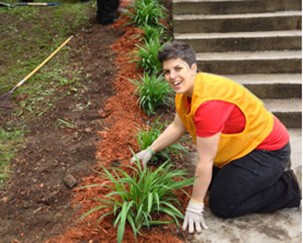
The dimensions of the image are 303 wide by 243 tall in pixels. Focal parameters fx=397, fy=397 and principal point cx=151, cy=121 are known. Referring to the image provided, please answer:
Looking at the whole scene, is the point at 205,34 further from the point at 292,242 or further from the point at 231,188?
the point at 292,242

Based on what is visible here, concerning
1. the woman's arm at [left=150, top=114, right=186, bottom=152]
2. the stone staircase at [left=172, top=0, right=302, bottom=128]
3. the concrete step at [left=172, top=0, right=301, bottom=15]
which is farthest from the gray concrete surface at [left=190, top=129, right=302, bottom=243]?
the concrete step at [left=172, top=0, right=301, bottom=15]

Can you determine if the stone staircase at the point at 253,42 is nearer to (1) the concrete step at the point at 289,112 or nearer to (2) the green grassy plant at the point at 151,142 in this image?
(1) the concrete step at the point at 289,112

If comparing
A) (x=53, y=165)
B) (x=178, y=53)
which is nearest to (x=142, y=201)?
(x=178, y=53)

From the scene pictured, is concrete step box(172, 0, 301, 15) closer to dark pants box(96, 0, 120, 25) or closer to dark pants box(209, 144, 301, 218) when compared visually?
dark pants box(96, 0, 120, 25)

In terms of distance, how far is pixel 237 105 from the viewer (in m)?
2.63

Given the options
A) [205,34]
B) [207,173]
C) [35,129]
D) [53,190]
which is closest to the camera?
[207,173]

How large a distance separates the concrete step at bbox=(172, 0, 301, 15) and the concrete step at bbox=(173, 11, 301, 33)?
3.2 inches

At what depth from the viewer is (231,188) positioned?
2842 mm

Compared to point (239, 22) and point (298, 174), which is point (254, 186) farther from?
point (239, 22)

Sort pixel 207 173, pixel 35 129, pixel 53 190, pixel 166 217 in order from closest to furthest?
pixel 207 173 < pixel 166 217 < pixel 53 190 < pixel 35 129

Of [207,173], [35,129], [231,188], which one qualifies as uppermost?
[207,173]

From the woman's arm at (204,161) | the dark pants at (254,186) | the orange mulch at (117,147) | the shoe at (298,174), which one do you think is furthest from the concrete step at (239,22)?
the woman's arm at (204,161)

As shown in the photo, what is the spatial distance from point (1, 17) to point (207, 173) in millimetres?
5448

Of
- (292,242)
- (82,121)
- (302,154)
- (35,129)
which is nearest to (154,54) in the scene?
(82,121)
